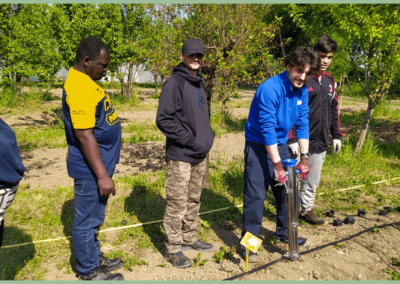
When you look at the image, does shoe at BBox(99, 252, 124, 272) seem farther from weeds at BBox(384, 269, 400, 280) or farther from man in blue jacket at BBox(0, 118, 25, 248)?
Result: weeds at BBox(384, 269, 400, 280)

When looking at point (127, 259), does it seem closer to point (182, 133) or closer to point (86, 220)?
point (86, 220)

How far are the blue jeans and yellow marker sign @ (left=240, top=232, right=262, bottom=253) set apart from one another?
4.13 ft

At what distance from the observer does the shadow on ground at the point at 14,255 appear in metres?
2.79

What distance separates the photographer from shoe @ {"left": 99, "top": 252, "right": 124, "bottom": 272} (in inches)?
113

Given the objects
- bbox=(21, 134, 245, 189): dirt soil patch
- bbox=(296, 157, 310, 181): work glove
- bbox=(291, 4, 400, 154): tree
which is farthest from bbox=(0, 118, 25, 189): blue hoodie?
bbox=(291, 4, 400, 154): tree

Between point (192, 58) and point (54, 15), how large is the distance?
733 cm

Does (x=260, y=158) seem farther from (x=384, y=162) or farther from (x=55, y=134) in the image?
(x=55, y=134)

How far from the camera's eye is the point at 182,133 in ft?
9.31

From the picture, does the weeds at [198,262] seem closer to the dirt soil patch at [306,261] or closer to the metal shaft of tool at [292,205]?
the dirt soil patch at [306,261]

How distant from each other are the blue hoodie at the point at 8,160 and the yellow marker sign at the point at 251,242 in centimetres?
186

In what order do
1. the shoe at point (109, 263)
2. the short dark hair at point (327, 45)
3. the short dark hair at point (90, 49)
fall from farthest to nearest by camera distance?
the short dark hair at point (327, 45), the shoe at point (109, 263), the short dark hair at point (90, 49)

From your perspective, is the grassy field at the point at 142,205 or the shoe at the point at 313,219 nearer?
the grassy field at the point at 142,205

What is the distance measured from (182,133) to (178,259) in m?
1.19

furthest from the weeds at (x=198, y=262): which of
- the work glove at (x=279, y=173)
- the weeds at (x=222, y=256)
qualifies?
the work glove at (x=279, y=173)
